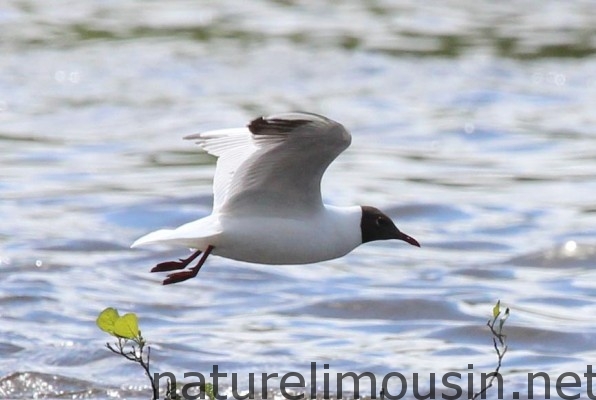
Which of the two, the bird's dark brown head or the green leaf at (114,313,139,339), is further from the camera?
the bird's dark brown head

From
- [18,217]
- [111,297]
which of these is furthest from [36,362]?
[18,217]

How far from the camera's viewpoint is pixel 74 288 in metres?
11.9

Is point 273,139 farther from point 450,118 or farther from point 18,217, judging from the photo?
point 450,118

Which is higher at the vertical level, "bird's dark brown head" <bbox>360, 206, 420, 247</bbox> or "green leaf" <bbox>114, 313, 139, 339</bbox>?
"green leaf" <bbox>114, 313, 139, 339</bbox>

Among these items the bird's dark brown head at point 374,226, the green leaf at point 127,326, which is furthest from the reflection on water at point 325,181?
Result: the green leaf at point 127,326

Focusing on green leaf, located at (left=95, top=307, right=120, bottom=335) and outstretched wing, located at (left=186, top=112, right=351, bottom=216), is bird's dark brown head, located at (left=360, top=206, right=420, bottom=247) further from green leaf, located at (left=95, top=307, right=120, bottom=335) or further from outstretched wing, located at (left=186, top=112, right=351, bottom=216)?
green leaf, located at (left=95, top=307, right=120, bottom=335)

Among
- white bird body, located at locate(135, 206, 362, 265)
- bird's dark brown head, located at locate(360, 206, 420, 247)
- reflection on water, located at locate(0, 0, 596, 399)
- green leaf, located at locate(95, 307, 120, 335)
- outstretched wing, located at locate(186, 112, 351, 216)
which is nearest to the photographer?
green leaf, located at locate(95, 307, 120, 335)

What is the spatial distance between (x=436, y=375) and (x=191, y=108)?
348 inches

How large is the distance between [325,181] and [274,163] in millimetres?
7354

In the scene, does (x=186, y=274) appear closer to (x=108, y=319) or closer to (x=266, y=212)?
(x=266, y=212)

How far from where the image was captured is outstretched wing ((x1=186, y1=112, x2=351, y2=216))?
24.3 ft

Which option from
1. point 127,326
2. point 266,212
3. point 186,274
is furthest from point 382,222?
point 127,326

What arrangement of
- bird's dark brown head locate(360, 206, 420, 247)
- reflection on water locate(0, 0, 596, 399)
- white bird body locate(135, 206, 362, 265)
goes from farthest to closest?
reflection on water locate(0, 0, 596, 399), bird's dark brown head locate(360, 206, 420, 247), white bird body locate(135, 206, 362, 265)

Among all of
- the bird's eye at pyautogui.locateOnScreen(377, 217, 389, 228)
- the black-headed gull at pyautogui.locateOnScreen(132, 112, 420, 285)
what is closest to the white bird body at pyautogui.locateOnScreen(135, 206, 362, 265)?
the black-headed gull at pyautogui.locateOnScreen(132, 112, 420, 285)
